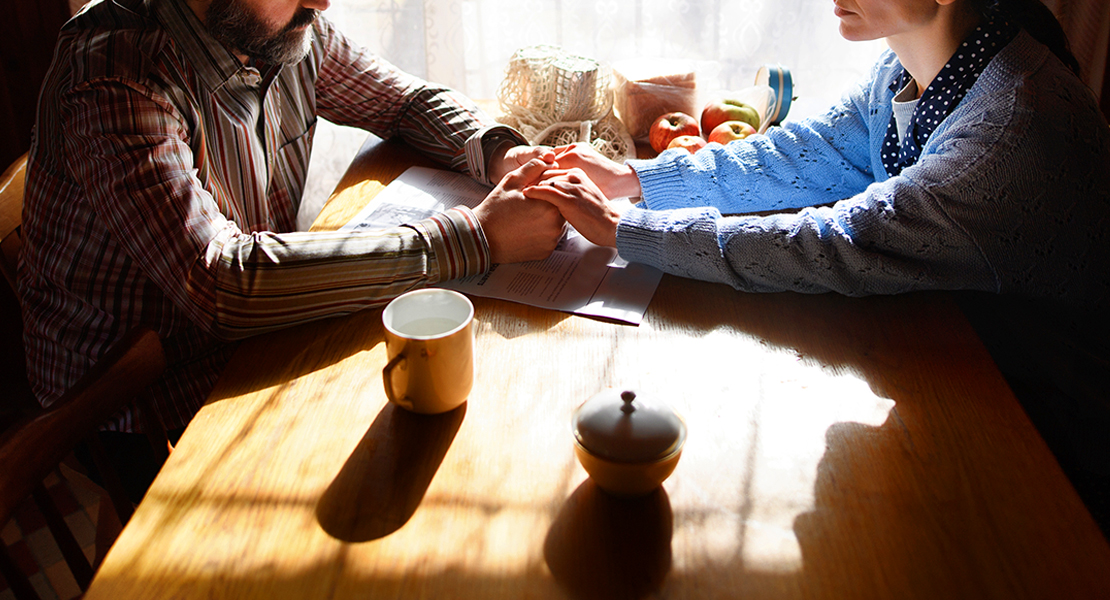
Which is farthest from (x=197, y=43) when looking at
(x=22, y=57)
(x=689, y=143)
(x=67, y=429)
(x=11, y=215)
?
(x=22, y=57)

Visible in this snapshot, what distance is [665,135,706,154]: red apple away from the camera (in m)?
1.41

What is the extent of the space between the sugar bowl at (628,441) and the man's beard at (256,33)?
0.83 m

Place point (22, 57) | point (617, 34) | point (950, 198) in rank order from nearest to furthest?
point (950, 198) → point (22, 57) → point (617, 34)

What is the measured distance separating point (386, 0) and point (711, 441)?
5.14 ft

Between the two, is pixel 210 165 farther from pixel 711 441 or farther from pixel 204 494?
pixel 711 441

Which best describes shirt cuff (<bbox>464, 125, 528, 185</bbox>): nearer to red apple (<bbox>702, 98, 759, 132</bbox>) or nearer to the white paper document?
the white paper document

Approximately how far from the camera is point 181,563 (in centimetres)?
62

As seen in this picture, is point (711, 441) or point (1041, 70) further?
point (1041, 70)

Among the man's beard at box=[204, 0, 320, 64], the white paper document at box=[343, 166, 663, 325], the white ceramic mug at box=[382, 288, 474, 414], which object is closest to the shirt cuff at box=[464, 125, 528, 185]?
the white paper document at box=[343, 166, 663, 325]

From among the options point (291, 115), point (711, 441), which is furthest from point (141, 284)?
point (711, 441)

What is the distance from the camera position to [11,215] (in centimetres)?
122

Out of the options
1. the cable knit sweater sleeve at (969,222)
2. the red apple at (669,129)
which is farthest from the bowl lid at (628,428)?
the red apple at (669,129)

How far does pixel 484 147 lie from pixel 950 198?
0.77m

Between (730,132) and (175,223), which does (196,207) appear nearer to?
(175,223)
